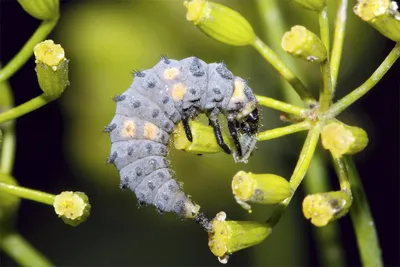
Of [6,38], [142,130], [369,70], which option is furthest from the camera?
[6,38]

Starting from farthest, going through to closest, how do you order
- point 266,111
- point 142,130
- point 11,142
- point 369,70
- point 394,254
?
1. point 394,254
2. point 369,70
3. point 266,111
4. point 11,142
5. point 142,130

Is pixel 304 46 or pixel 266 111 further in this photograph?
pixel 266 111

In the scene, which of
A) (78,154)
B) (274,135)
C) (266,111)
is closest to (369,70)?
(266,111)

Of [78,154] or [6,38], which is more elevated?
[6,38]

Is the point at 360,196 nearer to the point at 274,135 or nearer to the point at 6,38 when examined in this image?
the point at 274,135

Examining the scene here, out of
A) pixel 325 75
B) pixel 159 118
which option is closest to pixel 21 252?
pixel 159 118

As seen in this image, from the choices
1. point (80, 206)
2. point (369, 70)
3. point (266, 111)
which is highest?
point (369, 70)
